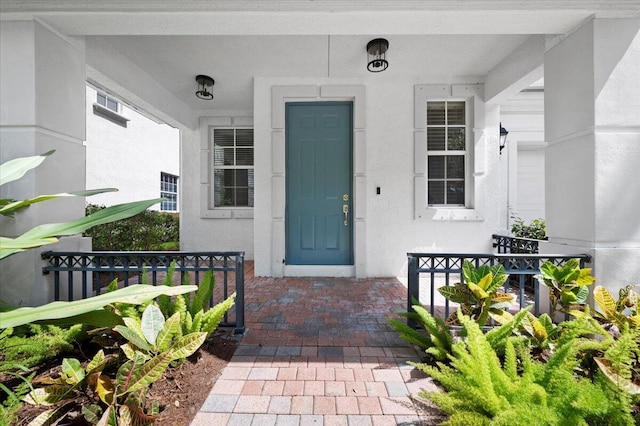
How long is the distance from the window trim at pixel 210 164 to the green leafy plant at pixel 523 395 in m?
4.90

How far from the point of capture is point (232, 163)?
19.6 ft

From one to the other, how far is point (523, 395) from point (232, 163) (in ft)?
18.4

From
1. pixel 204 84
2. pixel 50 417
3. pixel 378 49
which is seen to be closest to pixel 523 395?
pixel 50 417

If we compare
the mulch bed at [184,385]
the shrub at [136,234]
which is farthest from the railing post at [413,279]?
the shrub at [136,234]

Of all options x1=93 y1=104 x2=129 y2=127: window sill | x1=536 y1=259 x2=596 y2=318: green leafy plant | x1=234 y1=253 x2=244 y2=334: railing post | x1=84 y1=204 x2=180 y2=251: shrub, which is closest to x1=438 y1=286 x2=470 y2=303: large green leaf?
x1=536 y1=259 x2=596 y2=318: green leafy plant

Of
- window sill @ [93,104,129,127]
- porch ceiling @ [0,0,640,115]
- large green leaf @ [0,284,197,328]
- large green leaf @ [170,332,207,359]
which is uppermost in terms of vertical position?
window sill @ [93,104,129,127]

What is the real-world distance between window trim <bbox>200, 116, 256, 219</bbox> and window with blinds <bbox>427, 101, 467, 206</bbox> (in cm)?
333

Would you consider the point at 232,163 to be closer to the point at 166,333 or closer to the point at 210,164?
the point at 210,164

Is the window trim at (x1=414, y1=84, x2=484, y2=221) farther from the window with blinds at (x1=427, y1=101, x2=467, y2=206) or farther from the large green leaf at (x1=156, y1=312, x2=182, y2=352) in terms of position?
the large green leaf at (x1=156, y1=312, x2=182, y2=352)

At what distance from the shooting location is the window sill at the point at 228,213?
19.3 feet

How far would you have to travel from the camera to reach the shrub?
4.94 meters

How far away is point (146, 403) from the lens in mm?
1556

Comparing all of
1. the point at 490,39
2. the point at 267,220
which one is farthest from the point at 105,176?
the point at 490,39

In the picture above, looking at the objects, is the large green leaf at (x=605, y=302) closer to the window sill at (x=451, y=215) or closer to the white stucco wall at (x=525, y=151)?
the window sill at (x=451, y=215)
